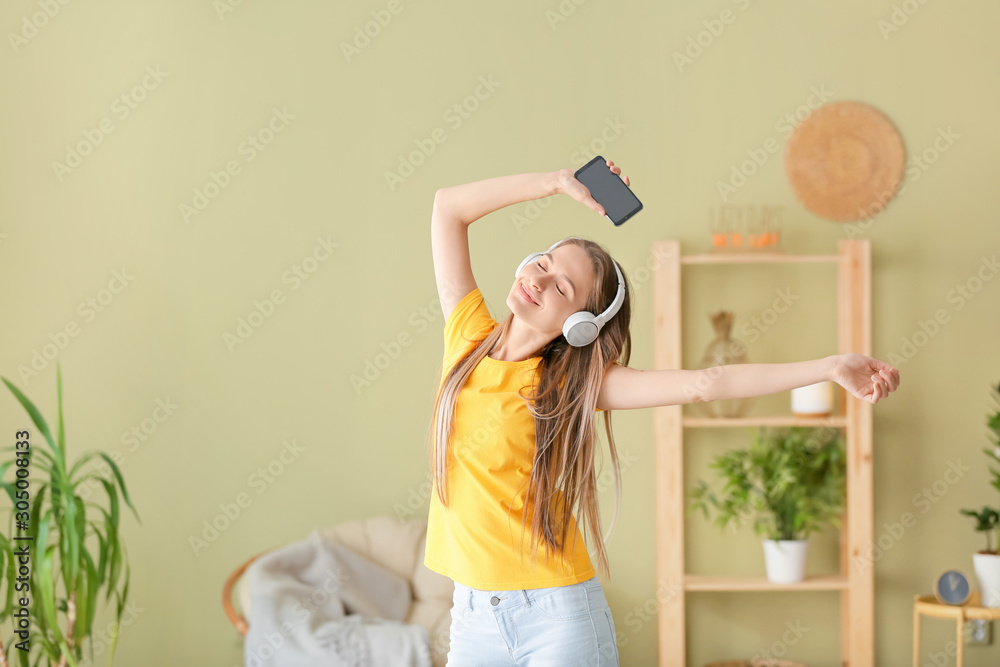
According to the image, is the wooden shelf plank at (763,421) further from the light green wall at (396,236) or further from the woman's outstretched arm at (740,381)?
the woman's outstretched arm at (740,381)

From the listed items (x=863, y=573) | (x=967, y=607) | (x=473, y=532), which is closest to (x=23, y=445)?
(x=473, y=532)

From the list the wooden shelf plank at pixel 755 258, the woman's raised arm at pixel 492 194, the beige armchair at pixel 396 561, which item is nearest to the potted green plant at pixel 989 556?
the wooden shelf plank at pixel 755 258

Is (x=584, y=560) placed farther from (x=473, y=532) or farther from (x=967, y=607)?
(x=967, y=607)

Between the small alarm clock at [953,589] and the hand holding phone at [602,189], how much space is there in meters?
2.31

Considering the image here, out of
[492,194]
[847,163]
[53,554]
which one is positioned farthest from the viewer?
[847,163]

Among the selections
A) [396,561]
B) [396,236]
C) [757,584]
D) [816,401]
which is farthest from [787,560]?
[396,236]

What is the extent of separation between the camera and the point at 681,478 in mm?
3111

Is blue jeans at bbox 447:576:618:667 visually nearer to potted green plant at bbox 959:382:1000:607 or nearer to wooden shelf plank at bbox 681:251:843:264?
wooden shelf plank at bbox 681:251:843:264

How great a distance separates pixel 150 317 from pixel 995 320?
3.20m

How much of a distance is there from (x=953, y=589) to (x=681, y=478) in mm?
971

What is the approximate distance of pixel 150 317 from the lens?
335 cm

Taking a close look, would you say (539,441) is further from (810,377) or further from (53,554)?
(53,554)

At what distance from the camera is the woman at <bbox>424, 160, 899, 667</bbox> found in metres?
1.36

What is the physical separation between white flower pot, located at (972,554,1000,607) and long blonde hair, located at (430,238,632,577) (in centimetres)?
212
